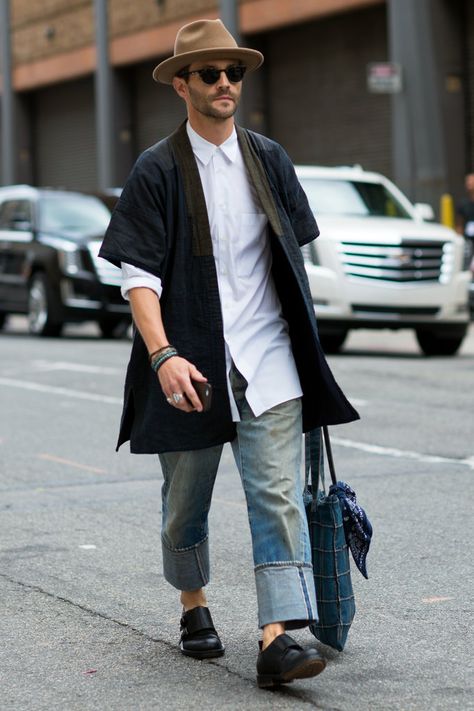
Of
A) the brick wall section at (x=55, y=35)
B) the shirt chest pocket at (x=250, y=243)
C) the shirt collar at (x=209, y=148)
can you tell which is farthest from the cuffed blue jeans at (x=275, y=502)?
the brick wall section at (x=55, y=35)

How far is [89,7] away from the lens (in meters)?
36.1

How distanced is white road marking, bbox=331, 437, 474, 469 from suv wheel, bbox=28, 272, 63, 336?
1026 cm

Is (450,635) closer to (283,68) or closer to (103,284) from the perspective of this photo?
(103,284)

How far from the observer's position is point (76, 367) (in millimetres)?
15391

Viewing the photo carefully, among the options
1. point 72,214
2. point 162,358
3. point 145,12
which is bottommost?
point 162,358

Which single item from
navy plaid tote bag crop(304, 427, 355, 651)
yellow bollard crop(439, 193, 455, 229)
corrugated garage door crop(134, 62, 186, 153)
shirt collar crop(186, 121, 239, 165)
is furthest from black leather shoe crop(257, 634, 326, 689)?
corrugated garage door crop(134, 62, 186, 153)

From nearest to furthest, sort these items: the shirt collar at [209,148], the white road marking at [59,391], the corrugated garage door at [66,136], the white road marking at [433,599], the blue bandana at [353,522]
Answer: the shirt collar at [209,148]
the blue bandana at [353,522]
the white road marking at [433,599]
the white road marking at [59,391]
the corrugated garage door at [66,136]

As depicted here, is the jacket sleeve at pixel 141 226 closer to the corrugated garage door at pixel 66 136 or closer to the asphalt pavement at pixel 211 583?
the asphalt pavement at pixel 211 583

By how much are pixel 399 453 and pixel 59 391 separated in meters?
4.59

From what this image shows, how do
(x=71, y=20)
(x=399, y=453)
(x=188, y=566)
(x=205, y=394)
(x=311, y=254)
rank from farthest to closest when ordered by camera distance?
(x=71, y=20) < (x=311, y=254) < (x=399, y=453) < (x=188, y=566) < (x=205, y=394)

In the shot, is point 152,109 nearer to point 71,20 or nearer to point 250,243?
point 71,20

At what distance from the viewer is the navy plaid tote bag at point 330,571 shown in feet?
16.0

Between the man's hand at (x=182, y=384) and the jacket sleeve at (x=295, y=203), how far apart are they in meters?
0.63

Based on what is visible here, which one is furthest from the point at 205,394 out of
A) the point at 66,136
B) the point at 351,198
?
the point at 66,136
